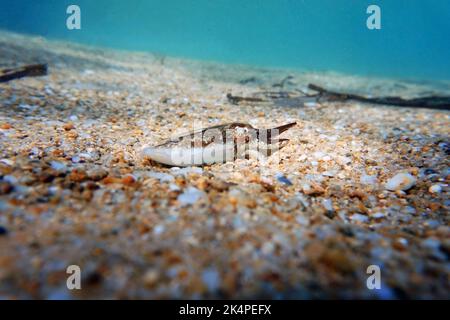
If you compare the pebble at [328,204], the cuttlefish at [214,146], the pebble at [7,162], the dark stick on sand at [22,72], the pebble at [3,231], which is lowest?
the pebble at [328,204]

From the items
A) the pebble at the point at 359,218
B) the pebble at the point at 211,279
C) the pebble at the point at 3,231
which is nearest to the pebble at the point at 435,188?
the pebble at the point at 359,218

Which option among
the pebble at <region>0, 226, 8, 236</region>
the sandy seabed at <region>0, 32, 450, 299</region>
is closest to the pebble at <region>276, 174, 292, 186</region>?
the sandy seabed at <region>0, 32, 450, 299</region>

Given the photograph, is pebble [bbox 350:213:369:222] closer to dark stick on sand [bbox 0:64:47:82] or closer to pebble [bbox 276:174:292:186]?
pebble [bbox 276:174:292:186]

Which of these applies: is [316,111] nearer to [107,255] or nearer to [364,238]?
[364,238]

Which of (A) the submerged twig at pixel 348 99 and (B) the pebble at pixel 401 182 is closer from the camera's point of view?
(B) the pebble at pixel 401 182

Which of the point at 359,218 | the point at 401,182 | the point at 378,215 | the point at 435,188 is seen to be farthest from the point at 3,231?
the point at 435,188

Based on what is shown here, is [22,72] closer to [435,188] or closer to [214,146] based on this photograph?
[214,146]

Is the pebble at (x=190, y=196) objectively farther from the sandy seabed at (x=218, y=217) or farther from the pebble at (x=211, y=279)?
the pebble at (x=211, y=279)
